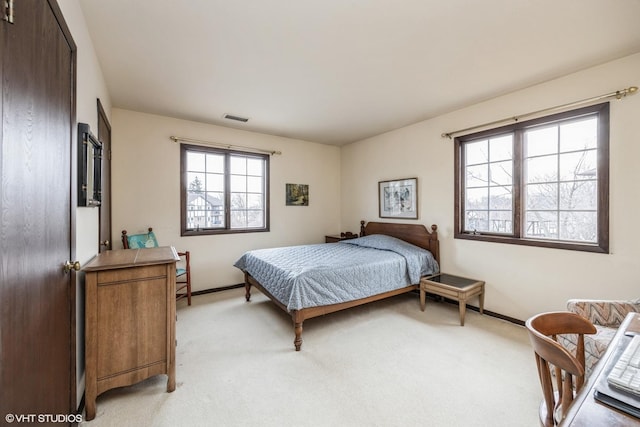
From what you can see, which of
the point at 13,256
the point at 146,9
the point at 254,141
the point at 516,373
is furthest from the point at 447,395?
the point at 254,141

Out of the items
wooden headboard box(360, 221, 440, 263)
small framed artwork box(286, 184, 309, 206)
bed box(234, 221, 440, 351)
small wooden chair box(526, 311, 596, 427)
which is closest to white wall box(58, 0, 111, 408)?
bed box(234, 221, 440, 351)

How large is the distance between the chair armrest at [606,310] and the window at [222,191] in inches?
156

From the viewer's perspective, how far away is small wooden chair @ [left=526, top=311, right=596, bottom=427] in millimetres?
907

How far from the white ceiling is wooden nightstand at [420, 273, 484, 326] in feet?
7.33

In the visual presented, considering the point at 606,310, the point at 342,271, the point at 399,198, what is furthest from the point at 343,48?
the point at 606,310

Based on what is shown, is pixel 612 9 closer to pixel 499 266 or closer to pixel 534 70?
pixel 534 70

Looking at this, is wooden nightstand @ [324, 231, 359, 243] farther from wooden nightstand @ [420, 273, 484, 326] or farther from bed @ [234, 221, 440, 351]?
wooden nightstand @ [420, 273, 484, 326]

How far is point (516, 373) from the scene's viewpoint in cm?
205

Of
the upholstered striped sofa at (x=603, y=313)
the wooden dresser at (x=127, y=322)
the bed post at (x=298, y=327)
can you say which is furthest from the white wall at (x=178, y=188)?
the upholstered striped sofa at (x=603, y=313)

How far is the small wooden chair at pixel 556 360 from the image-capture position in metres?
0.91

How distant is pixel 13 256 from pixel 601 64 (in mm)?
4207

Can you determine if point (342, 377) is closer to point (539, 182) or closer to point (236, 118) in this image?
point (539, 182)

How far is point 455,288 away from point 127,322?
121 inches

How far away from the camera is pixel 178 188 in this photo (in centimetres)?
383
